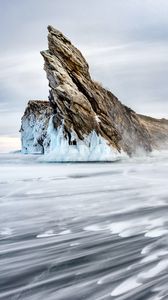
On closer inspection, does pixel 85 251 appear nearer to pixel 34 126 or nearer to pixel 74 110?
pixel 74 110

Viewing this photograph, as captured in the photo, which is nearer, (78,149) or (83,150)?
(83,150)

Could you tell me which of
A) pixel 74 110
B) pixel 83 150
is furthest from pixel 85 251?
pixel 74 110

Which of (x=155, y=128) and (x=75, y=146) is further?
(x=155, y=128)

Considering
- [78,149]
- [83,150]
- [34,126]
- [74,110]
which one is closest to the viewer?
[83,150]

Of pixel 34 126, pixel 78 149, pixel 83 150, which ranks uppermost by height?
pixel 34 126

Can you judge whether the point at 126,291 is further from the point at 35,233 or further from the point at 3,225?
the point at 3,225

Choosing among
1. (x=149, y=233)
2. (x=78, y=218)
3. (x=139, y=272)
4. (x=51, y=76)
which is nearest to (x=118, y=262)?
(x=139, y=272)

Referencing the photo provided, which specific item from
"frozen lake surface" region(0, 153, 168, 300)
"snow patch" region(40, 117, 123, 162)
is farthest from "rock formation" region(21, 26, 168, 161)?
"frozen lake surface" region(0, 153, 168, 300)

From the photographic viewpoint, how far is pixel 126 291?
4.93 meters

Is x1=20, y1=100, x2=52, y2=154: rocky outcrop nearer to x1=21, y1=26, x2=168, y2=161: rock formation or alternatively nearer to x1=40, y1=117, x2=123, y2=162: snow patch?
x1=21, y1=26, x2=168, y2=161: rock formation

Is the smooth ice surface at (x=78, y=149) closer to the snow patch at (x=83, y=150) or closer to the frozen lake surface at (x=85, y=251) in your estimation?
the snow patch at (x=83, y=150)

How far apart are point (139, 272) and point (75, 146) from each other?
48.6 meters

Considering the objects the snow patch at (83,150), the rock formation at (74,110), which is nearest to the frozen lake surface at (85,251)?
the snow patch at (83,150)

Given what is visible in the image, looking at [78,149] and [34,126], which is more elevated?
[34,126]
